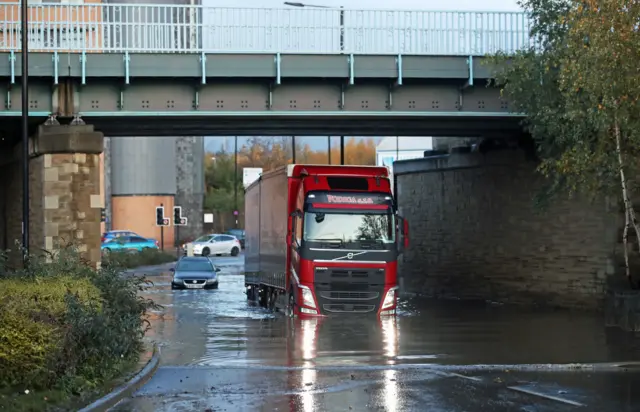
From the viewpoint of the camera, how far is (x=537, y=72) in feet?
72.8

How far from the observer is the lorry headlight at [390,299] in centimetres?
2261

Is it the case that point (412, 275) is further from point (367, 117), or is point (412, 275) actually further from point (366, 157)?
point (366, 157)

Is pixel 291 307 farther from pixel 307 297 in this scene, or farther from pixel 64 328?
pixel 64 328

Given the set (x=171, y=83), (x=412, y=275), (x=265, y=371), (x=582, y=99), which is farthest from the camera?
(x=412, y=275)

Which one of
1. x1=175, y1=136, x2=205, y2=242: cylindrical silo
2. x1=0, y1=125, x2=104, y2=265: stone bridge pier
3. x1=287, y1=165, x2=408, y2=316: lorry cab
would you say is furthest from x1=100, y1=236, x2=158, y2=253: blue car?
x1=287, y1=165, x2=408, y2=316: lorry cab

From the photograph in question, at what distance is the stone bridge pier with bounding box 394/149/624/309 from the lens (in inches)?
1068

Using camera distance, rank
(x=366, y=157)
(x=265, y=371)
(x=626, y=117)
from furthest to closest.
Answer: (x=366, y=157)
(x=626, y=117)
(x=265, y=371)

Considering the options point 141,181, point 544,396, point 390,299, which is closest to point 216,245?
point 141,181

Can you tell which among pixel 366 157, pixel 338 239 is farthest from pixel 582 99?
pixel 366 157

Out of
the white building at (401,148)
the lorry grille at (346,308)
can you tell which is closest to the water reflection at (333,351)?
the lorry grille at (346,308)

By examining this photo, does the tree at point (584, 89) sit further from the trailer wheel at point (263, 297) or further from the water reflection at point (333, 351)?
the trailer wheel at point (263, 297)

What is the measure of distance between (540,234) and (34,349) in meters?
21.2

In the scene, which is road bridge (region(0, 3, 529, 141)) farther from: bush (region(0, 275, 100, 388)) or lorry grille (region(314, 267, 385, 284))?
bush (region(0, 275, 100, 388))

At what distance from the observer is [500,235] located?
103 feet
